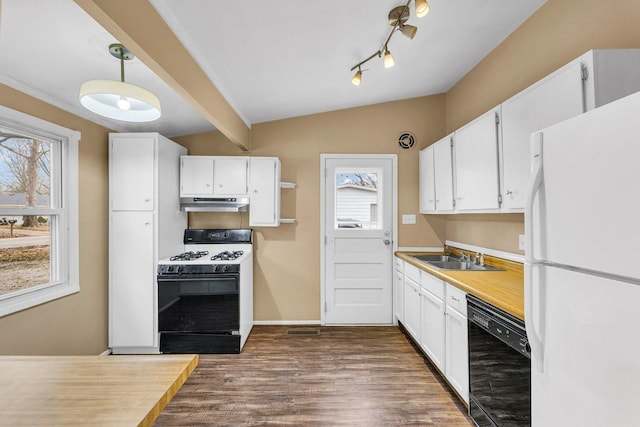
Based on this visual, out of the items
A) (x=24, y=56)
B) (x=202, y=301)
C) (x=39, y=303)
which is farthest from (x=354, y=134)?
(x=39, y=303)

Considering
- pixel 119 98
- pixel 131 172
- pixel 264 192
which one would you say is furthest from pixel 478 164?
pixel 131 172

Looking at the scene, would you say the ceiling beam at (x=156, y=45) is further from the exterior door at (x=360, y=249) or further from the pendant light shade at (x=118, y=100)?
the exterior door at (x=360, y=249)

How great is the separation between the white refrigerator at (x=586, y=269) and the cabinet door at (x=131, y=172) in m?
3.09

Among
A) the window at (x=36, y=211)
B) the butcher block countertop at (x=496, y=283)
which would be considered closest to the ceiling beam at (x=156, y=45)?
the window at (x=36, y=211)

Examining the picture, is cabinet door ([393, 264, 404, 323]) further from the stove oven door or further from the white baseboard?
the stove oven door

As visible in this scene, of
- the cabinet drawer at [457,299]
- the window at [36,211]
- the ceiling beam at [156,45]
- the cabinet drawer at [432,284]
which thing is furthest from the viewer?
the cabinet drawer at [432,284]

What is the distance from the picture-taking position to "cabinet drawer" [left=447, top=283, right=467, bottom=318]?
2006 mm

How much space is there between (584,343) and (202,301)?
2.87 m

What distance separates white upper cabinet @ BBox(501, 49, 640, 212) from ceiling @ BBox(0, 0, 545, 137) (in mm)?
839

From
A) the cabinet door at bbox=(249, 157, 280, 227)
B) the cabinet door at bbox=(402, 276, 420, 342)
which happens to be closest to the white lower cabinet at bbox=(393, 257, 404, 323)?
the cabinet door at bbox=(402, 276, 420, 342)

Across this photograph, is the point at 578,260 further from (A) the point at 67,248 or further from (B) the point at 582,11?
(A) the point at 67,248

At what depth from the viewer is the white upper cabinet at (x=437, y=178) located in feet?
9.39

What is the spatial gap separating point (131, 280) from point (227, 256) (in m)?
0.92

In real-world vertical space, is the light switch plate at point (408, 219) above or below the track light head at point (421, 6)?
below
